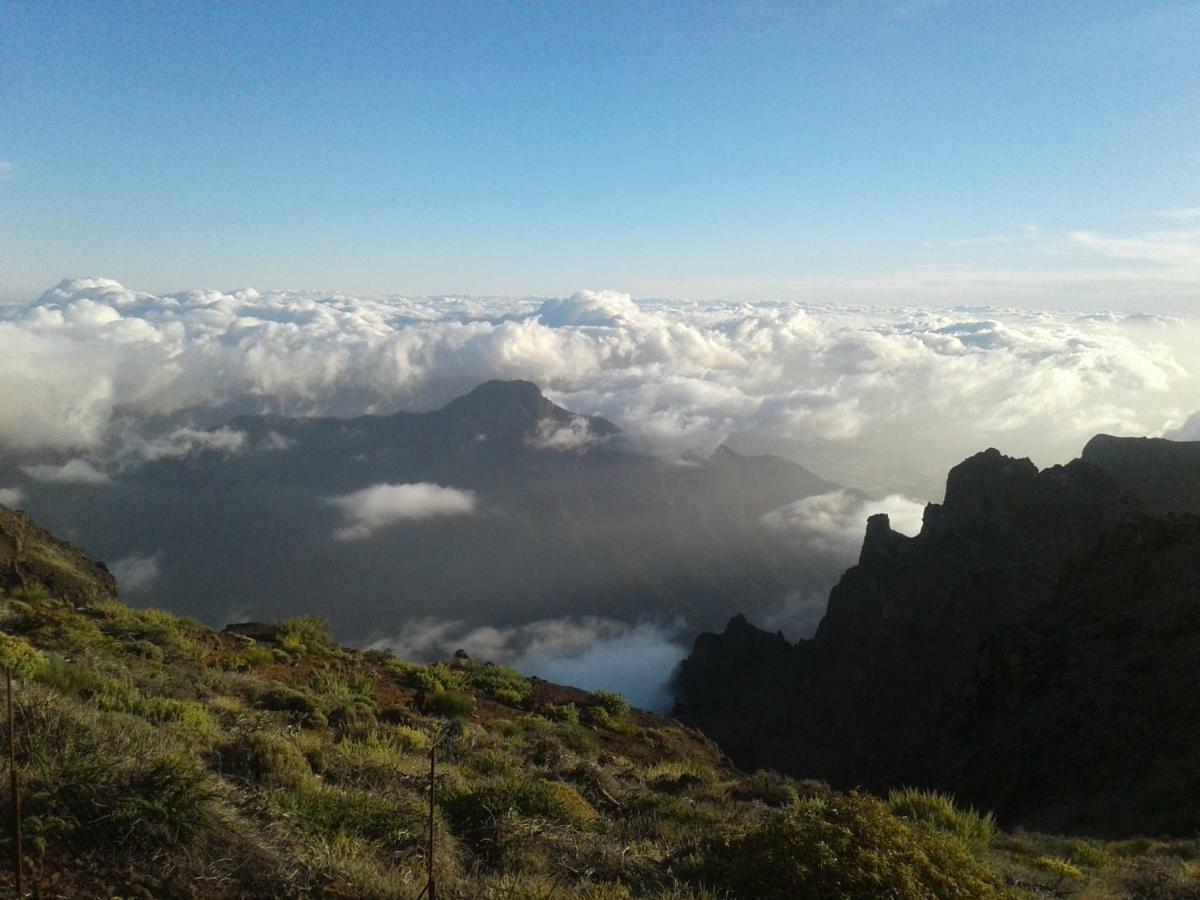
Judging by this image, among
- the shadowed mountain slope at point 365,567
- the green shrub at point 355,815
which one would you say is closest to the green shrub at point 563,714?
the green shrub at point 355,815

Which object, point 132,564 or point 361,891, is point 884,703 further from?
point 132,564

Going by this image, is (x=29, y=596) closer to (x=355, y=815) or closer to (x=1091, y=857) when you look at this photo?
(x=355, y=815)

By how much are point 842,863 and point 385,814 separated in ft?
12.1

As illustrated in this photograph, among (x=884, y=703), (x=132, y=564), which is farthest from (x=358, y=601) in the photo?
(x=884, y=703)

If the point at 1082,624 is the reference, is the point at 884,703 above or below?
below

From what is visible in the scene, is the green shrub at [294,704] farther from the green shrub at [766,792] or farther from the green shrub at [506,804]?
the green shrub at [766,792]

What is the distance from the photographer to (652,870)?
600 centimetres

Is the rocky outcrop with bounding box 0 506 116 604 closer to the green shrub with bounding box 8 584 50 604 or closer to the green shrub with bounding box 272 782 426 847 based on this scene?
the green shrub with bounding box 8 584 50 604

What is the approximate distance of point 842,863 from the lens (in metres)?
5.12

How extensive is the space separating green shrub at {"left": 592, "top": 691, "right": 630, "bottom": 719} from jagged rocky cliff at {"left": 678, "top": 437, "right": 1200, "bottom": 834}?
36.2 feet

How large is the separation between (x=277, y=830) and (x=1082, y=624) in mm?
36943

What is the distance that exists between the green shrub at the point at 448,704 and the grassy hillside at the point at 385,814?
382 mm

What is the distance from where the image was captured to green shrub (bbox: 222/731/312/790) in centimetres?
667

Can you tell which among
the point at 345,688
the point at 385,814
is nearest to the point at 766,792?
the point at 385,814
